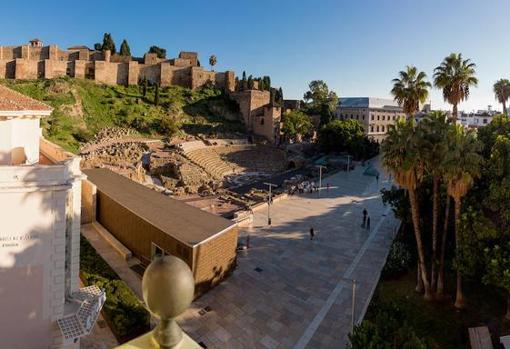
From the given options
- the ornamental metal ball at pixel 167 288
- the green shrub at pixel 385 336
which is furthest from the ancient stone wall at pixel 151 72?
the ornamental metal ball at pixel 167 288

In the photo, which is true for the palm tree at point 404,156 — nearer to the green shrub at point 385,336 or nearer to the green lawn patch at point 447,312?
the green lawn patch at point 447,312

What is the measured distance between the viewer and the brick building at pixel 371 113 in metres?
96.8

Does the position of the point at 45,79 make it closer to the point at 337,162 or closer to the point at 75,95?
the point at 75,95

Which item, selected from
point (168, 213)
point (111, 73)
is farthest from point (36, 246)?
point (111, 73)

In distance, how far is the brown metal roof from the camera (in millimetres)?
18062

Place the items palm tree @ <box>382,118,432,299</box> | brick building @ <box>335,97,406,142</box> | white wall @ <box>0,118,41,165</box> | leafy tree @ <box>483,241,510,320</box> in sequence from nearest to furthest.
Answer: white wall @ <box>0,118,41,165</box>, leafy tree @ <box>483,241,510,320</box>, palm tree @ <box>382,118,432,299</box>, brick building @ <box>335,97,406,142</box>

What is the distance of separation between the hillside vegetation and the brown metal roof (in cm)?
2426

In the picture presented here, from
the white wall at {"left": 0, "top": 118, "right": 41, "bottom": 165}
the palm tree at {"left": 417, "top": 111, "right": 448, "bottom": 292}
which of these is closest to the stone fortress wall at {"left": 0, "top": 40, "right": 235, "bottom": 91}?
the white wall at {"left": 0, "top": 118, "right": 41, "bottom": 165}

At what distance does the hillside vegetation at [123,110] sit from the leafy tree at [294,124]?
1000 centimetres

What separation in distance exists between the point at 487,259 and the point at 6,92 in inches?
807

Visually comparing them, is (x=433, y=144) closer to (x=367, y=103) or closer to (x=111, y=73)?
(x=111, y=73)

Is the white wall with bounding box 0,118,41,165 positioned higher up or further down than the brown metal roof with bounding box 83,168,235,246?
higher up

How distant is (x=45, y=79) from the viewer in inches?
2442

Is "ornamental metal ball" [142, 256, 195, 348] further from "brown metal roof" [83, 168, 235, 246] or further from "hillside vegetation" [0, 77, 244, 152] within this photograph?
"hillside vegetation" [0, 77, 244, 152]
